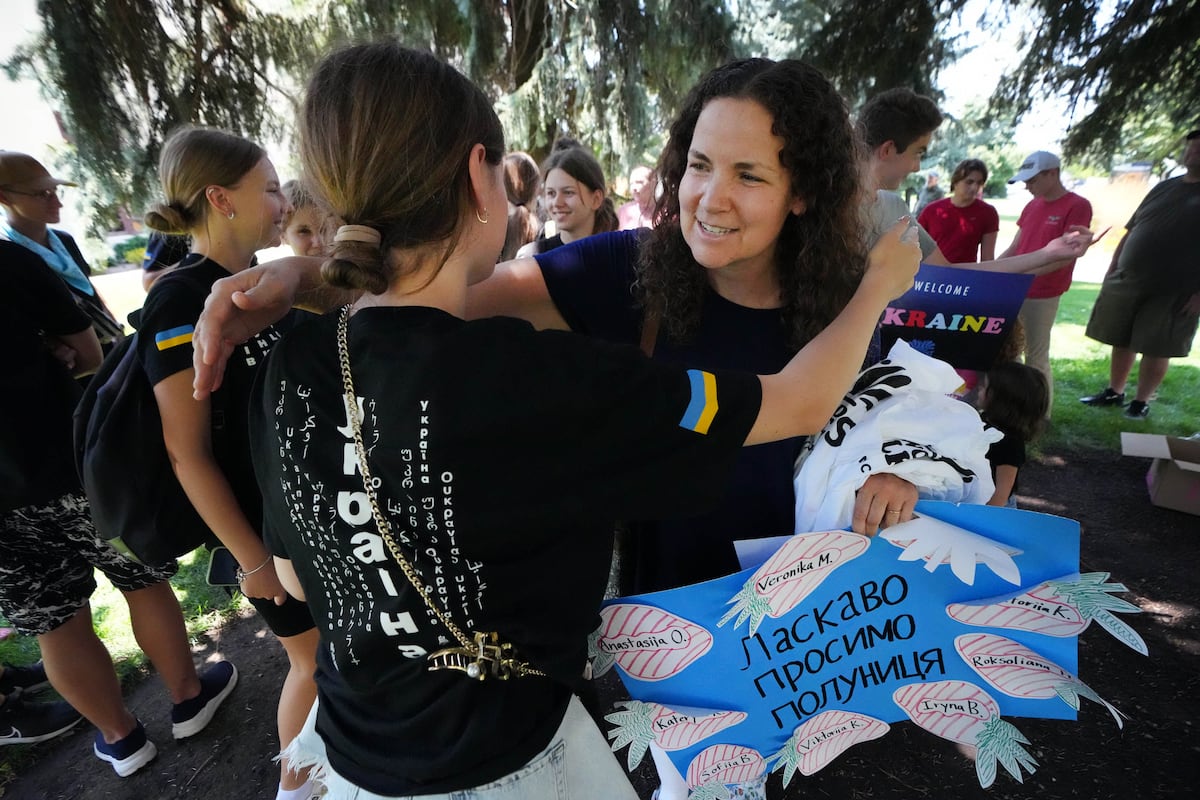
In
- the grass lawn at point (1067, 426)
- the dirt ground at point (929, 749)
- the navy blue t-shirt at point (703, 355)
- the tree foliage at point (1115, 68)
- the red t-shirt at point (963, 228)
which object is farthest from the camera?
the red t-shirt at point (963, 228)

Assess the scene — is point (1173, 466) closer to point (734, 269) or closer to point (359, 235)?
point (734, 269)

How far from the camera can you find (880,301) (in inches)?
46.4

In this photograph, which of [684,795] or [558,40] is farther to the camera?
[558,40]

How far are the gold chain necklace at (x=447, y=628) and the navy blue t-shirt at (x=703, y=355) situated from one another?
59 centimetres

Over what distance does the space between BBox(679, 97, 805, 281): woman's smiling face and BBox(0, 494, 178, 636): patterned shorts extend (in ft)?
7.17

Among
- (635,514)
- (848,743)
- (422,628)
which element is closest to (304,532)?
(422,628)

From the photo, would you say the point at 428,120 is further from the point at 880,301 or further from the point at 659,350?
the point at 880,301

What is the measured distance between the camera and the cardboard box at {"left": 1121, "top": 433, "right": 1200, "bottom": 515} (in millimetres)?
3666

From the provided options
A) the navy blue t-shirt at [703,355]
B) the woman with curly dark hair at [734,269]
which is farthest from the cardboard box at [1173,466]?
the navy blue t-shirt at [703,355]

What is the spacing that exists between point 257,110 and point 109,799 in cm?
399

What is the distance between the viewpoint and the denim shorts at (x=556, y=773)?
3.21ft

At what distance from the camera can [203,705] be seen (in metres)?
2.56

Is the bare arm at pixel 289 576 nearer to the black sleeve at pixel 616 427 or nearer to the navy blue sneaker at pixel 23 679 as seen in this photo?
the black sleeve at pixel 616 427

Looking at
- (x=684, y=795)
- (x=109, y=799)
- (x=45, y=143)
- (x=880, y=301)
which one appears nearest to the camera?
(x=880, y=301)
